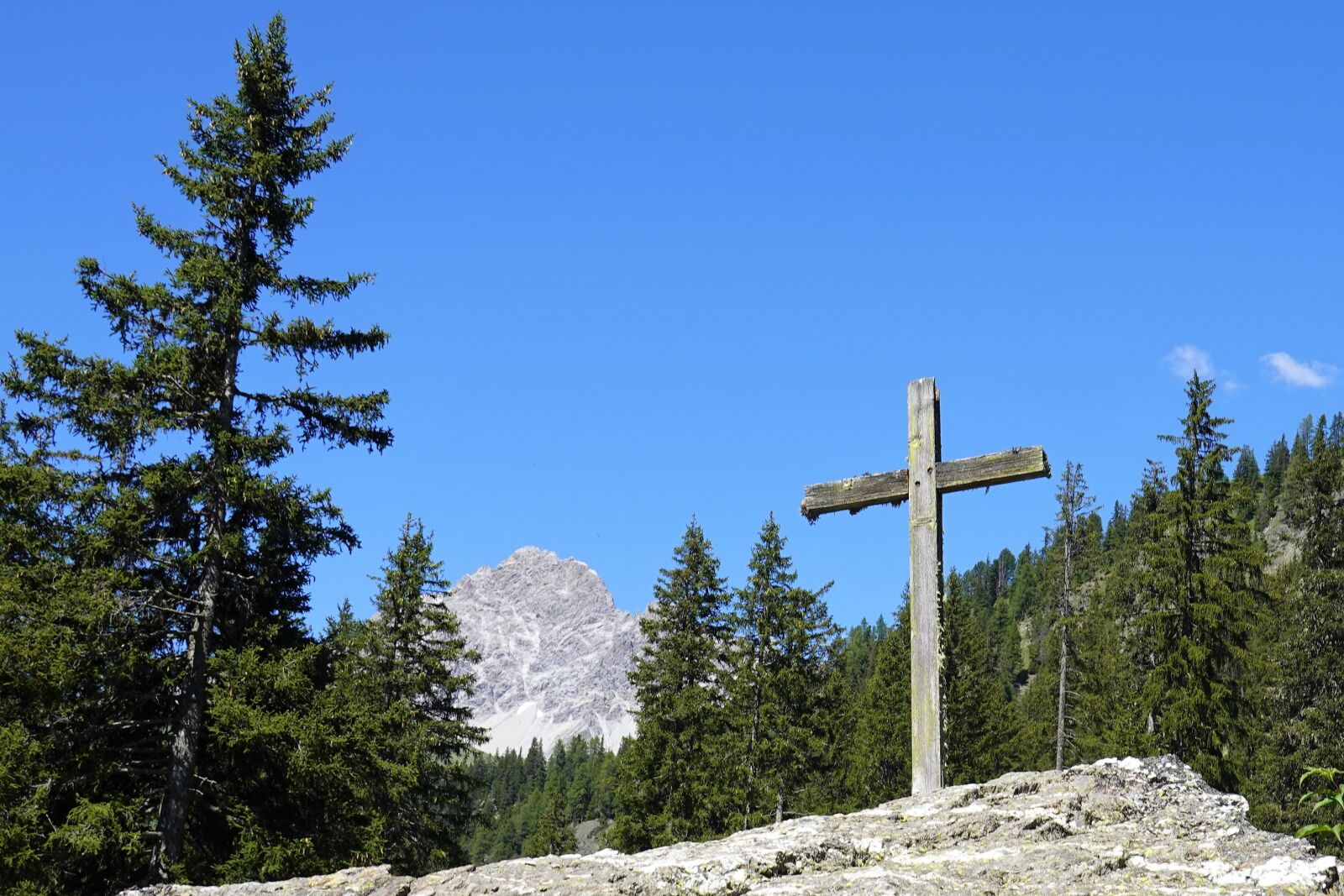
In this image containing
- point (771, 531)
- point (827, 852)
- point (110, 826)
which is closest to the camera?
point (827, 852)

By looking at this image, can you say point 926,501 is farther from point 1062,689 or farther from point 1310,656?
point 1062,689

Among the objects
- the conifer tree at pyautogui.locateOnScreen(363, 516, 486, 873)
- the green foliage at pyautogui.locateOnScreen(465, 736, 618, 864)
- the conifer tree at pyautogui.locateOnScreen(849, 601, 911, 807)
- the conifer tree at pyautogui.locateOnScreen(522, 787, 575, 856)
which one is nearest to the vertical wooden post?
the conifer tree at pyautogui.locateOnScreen(363, 516, 486, 873)

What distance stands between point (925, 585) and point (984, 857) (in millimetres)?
1950

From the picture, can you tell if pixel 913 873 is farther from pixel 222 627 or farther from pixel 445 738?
pixel 445 738

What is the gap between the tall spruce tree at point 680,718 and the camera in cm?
3362

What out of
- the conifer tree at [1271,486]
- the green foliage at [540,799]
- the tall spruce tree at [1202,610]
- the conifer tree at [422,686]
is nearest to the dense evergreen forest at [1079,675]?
the tall spruce tree at [1202,610]

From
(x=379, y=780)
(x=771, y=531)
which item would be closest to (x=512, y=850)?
(x=771, y=531)

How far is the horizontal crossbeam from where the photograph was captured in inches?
296

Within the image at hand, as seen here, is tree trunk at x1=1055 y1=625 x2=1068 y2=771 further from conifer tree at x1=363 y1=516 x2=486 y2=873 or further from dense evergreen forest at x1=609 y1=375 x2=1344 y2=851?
conifer tree at x1=363 y1=516 x2=486 y2=873

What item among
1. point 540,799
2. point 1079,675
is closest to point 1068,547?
point 1079,675

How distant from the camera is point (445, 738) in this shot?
28.6m

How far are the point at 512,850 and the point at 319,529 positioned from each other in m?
119

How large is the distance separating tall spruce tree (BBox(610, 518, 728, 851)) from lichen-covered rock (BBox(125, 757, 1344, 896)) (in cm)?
2673

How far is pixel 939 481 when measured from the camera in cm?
783
